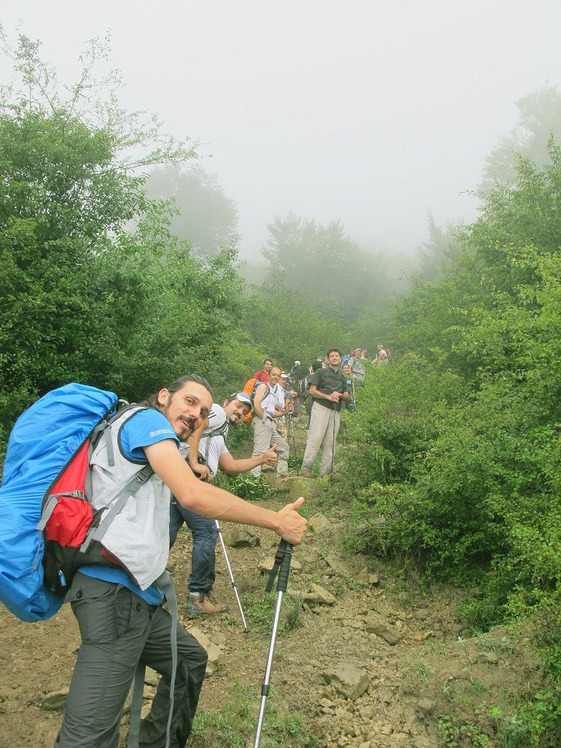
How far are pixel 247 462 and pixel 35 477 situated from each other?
2.42m

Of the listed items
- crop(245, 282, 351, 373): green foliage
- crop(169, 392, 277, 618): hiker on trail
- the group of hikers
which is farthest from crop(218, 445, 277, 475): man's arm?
crop(245, 282, 351, 373): green foliage

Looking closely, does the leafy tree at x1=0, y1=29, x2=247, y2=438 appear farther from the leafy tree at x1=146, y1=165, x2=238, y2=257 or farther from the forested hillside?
the leafy tree at x1=146, y1=165, x2=238, y2=257

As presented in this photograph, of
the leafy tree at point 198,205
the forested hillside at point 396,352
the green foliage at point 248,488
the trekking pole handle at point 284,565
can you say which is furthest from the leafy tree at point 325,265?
the trekking pole handle at point 284,565

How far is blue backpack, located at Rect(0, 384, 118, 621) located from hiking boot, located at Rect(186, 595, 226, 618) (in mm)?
2864

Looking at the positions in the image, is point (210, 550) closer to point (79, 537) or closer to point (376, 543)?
point (376, 543)

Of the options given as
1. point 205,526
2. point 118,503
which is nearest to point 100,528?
point 118,503

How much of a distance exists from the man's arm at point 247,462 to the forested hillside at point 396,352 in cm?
179

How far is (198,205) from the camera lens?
68625 millimetres

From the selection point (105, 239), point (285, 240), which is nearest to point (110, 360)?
point (105, 239)

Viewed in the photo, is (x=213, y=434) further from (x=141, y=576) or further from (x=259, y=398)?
(x=259, y=398)

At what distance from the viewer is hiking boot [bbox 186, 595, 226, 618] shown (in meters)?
5.20

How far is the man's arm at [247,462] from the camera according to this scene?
4434mm

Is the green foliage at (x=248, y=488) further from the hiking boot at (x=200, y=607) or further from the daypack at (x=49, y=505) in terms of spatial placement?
the daypack at (x=49, y=505)

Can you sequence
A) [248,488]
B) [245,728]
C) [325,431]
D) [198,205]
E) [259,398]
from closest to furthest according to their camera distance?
[245,728], [248,488], [325,431], [259,398], [198,205]
